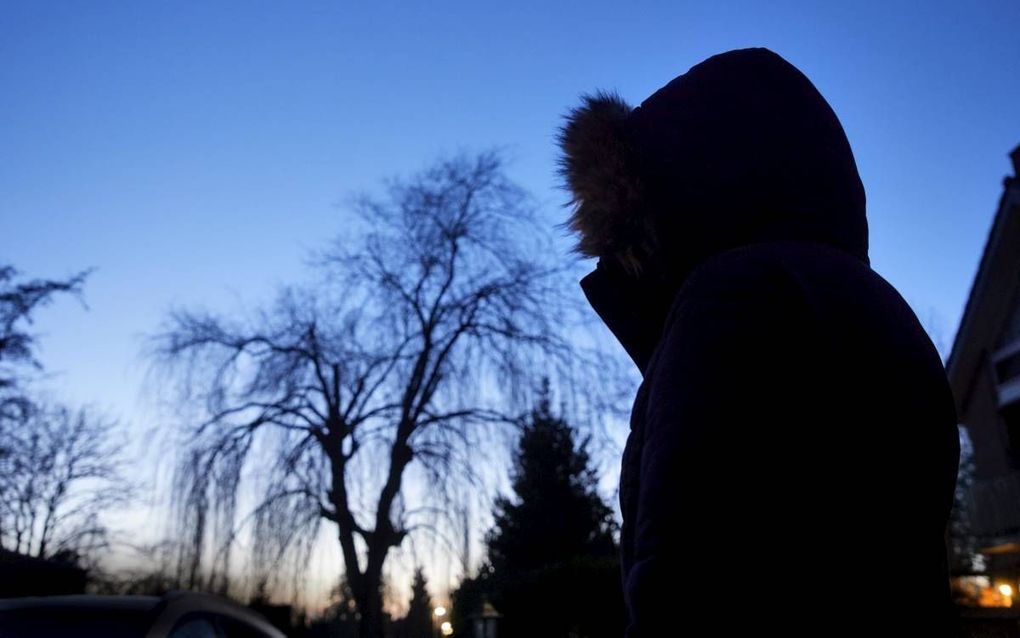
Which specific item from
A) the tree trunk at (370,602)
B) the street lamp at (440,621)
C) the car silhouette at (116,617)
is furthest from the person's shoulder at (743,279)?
the street lamp at (440,621)

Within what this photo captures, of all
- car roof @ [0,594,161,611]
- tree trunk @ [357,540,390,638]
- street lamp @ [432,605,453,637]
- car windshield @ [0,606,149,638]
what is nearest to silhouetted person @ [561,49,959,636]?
car windshield @ [0,606,149,638]

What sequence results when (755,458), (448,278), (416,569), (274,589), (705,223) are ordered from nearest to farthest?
(755,458), (705,223), (274,589), (416,569), (448,278)

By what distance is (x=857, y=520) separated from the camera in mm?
1073

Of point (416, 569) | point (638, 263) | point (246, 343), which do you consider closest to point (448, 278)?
point (246, 343)

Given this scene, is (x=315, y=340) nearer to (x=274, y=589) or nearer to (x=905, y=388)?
(x=274, y=589)

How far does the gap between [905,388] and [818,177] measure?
0.44 metres

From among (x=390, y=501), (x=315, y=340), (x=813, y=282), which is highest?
(x=315, y=340)

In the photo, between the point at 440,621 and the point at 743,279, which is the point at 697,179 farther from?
the point at 440,621

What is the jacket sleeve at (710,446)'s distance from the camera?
1.03m

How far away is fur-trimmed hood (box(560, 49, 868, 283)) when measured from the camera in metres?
1.39

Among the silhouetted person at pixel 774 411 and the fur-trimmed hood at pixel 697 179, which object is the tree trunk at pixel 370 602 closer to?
the fur-trimmed hood at pixel 697 179

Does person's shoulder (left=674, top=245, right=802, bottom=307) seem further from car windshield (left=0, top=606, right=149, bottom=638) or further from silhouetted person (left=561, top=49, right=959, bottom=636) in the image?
car windshield (left=0, top=606, right=149, bottom=638)

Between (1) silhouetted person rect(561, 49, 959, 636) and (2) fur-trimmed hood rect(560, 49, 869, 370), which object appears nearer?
(1) silhouetted person rect(561, 49, 959, 636)

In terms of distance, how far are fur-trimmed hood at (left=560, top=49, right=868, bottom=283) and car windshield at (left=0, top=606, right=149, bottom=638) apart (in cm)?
321
